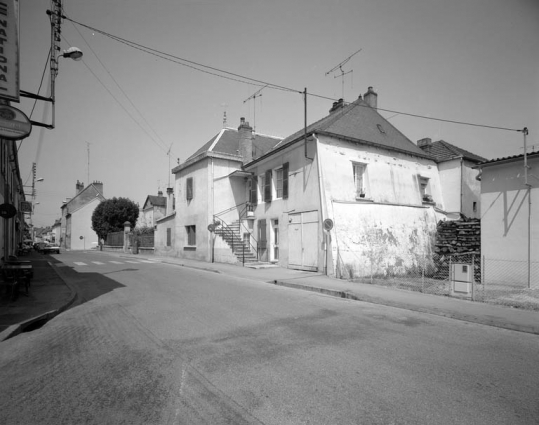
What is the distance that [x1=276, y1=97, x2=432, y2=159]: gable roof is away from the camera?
16.8m

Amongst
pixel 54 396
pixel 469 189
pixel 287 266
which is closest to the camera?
pixel 54 396

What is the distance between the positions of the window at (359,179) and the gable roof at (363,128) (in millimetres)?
1284

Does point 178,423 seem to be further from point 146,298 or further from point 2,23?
point 2,23

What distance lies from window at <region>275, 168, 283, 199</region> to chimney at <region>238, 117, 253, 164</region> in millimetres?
4738

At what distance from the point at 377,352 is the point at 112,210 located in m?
47.2

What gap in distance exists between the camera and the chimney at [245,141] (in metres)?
22.9

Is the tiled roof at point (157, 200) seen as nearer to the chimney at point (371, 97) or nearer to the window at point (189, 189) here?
the window at point (189, 189)

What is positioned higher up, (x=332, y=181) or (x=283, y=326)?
(x=332, y=181)

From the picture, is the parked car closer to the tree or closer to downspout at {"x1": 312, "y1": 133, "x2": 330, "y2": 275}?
the tree

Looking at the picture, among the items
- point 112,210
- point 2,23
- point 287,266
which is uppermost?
point 2,23

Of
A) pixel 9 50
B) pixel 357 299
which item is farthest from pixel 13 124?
pixel 357 299

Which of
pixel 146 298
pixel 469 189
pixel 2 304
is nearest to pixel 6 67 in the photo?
pixel 2 304

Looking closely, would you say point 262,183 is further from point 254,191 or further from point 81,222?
point 81,222

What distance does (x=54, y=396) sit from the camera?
11.3 ft
